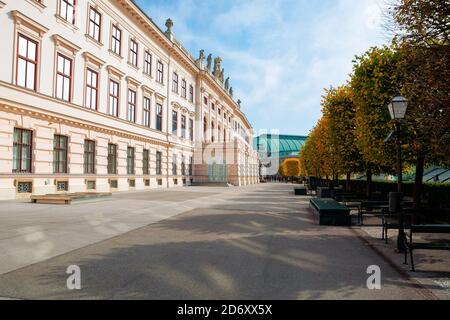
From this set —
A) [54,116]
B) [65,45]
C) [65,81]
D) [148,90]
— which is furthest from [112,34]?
[54,116]

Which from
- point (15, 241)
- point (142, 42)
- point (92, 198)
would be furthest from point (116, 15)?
point (15, 241)

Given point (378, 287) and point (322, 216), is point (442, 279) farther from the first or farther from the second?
point (322, 216)

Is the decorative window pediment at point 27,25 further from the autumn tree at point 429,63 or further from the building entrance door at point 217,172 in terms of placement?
the building entrance door at point 217,172

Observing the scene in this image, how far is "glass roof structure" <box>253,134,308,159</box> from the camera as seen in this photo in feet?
447

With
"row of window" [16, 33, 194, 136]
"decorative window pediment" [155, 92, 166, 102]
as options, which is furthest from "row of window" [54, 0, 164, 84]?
"row of window" [16, 33, 194, 136]

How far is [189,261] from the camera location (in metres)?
6.01

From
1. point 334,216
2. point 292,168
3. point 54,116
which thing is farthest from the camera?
point 292,168

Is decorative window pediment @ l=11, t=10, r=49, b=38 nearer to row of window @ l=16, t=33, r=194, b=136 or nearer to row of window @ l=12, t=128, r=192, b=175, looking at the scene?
row of window @ l=16, t=33, r=194, b=136

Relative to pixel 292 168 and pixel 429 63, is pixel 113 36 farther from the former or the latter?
pixel 292 168

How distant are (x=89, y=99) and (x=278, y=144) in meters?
123

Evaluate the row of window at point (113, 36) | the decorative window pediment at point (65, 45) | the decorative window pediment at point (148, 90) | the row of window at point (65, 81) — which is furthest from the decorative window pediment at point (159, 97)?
the decorative window pediment at point (65, 45)

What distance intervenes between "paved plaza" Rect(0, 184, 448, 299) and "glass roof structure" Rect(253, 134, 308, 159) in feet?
407

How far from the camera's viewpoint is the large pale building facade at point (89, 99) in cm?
1686

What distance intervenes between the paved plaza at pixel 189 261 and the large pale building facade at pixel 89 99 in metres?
8.81
